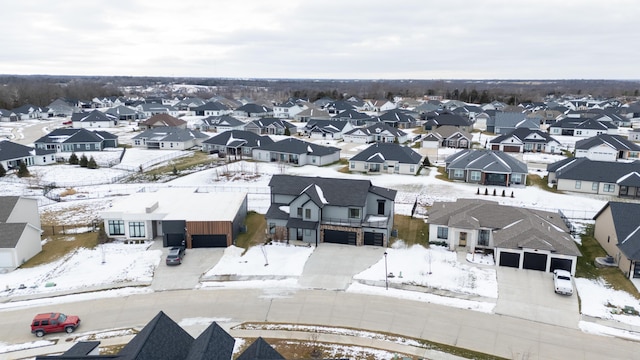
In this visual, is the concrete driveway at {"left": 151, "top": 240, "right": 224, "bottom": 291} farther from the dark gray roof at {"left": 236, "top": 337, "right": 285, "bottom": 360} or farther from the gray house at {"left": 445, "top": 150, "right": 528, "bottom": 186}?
the gray house at {"left": 445, "top": 150, "right": 528, "bottom": 186}

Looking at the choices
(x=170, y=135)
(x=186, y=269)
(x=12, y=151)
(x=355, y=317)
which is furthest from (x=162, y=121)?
(x=355, y=317)

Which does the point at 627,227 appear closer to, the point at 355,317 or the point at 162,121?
the point at 355,317

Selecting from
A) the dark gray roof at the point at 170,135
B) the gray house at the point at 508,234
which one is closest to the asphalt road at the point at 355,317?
the gray house at the point at 508,234

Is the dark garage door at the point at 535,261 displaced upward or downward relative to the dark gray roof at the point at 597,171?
downward

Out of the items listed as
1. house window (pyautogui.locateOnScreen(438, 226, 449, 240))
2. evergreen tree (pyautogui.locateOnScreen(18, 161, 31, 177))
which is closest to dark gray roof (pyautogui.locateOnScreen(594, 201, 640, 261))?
house window (pyautogui.locateOnScreen(438, 226, 449, 240))

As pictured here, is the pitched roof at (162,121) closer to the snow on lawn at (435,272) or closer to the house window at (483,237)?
the snow on lawn at (435,272)

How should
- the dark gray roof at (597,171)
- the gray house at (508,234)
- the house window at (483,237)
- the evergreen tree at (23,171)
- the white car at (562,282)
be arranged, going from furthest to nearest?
the evergreen tree at (23,171) → the dark gray roof at (597,171) → the house window at (483,237) → the gray house at (508,234) → the white car at (562,282)
